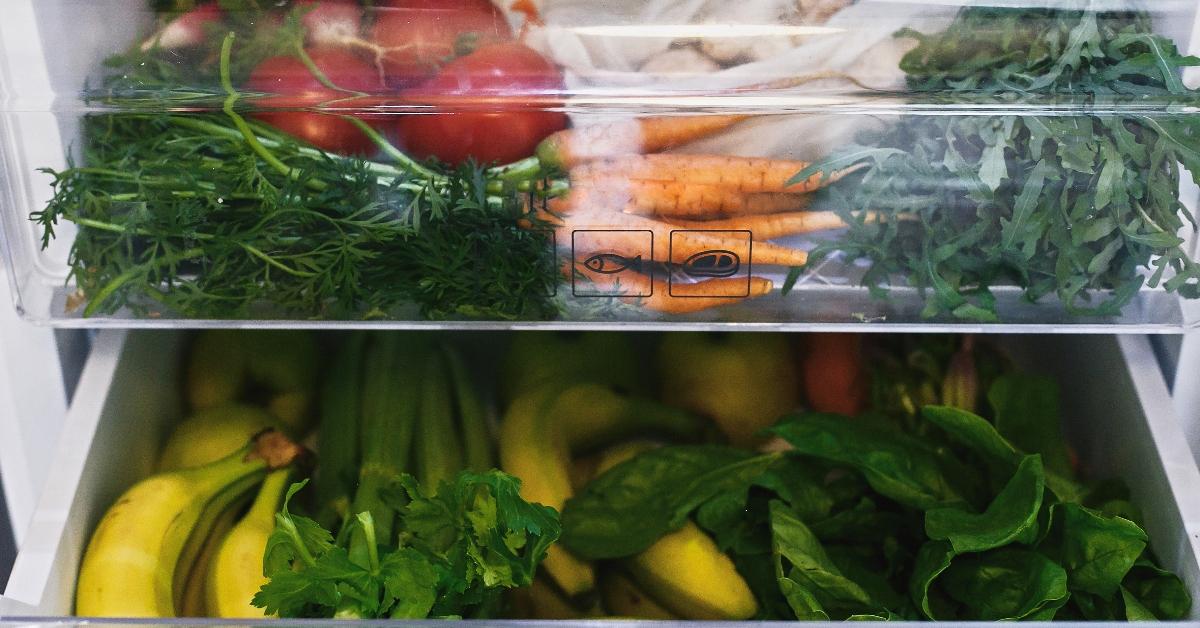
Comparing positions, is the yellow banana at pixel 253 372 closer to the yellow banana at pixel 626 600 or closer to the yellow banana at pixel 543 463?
the yellow banana at pixel 543 463

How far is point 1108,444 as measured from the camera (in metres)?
0.93

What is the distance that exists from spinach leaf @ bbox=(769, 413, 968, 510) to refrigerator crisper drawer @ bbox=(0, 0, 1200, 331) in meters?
0.14

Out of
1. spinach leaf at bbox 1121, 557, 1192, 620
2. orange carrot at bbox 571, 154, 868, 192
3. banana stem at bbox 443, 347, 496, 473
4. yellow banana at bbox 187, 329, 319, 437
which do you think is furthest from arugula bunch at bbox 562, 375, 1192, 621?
yellow banana at bbox 187, 329, 319, 437

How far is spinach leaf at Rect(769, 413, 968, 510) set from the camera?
0.82 metres

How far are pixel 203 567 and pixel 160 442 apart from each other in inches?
6.1

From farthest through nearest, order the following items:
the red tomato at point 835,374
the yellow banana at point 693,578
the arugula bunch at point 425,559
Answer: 1. the red tomato at point 835,374
2. the yellow banana at point 693,578
3. the arugula bunch at point 425,559

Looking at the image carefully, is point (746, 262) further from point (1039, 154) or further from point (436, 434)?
point (436, 434)

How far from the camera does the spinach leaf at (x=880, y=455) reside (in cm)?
82

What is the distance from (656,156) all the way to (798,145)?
10 centimetres

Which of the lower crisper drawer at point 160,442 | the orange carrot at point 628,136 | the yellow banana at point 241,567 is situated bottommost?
the yellow banana at point 241,567

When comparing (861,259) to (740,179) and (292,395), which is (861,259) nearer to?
(740,179)

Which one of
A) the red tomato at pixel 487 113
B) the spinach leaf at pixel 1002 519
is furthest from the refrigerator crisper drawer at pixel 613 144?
the spinach leaf at pixel 1002 519

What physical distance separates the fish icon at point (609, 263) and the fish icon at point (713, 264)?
0.12ft

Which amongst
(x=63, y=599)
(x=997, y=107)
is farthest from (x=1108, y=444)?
(x=63, y=599)
